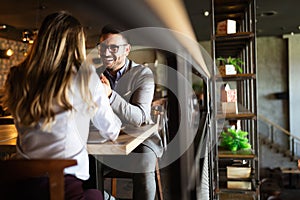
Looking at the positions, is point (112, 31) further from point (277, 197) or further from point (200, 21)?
point (200, 21)

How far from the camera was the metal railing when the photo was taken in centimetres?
Result: 866

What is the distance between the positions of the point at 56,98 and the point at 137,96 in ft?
2.55

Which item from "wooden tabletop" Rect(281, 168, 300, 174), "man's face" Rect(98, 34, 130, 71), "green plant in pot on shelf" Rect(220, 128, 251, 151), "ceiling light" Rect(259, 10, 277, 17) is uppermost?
"ceiling light" Rect(259, 10, 277, 17)

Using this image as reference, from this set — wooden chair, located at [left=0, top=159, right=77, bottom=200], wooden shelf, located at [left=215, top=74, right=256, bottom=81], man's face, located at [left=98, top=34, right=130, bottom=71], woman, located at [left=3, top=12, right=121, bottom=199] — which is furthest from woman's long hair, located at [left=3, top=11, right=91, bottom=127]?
wooden shelf, located at [left=215, top=74, right=256, bottom=81]

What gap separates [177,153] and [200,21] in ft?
11.0

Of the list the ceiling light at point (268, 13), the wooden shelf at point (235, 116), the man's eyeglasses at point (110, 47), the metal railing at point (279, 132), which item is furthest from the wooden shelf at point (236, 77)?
the metal railing at point (279, 132)

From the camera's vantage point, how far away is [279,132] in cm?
880

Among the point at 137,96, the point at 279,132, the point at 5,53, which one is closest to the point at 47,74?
the point at 137,96

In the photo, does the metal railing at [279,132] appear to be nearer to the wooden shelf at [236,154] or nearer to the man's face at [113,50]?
the wooden shelf at [236,154]

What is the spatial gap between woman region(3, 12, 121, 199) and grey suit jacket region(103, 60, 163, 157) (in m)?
0.46

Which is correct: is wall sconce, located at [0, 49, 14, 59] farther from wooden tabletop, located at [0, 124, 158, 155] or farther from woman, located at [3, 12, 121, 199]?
woman, located at [3, 12, 121, 199]

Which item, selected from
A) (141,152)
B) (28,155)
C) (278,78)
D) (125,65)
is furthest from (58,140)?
(278,78)

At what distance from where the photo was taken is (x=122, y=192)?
10.4 ft

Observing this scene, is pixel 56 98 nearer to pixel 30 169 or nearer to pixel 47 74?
pixel 47 74
